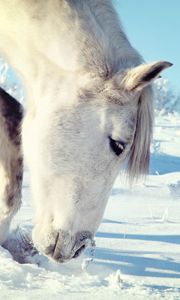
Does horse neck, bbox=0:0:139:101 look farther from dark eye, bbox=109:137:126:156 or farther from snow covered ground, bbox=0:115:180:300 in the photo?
snow covered ground, bbox=0:115:180:300

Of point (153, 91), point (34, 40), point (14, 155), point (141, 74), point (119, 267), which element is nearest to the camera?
point (141, 74)

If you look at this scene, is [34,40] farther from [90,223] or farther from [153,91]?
[90,223]

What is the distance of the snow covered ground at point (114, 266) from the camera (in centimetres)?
326

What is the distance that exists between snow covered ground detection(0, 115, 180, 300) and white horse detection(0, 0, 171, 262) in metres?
0.36

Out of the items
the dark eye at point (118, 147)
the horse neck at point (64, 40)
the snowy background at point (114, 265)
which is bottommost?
the snowy background at point (114, 265)

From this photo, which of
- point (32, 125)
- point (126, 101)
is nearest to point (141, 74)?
point (126, 101)

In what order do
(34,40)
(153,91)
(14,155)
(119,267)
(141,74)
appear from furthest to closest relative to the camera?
(119,267), (14,155), (34,40), (153,91), (141,74)

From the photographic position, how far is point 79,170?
2.95 metres

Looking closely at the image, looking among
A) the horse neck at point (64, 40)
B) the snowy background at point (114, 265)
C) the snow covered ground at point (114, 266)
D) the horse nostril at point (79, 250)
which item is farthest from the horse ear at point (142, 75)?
the snow covered ground at point (114, 266)

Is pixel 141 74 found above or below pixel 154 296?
above

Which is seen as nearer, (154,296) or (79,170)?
(79,170)

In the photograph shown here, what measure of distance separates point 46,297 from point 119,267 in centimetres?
85

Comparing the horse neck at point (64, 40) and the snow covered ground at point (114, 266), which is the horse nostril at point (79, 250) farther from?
the horse neck at point (64, 40)

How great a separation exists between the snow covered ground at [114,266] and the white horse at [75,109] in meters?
0.36
